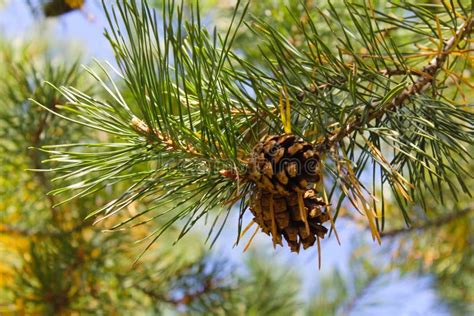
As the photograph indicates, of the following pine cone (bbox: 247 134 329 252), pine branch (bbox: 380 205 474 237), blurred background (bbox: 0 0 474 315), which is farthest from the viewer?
pine branch (bbox: 380 205 474 237)

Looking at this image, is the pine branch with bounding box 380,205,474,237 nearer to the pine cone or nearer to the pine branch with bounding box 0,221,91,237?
the pine branch with bounding box 0,221,91,237

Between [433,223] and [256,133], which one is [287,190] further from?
[433,223]

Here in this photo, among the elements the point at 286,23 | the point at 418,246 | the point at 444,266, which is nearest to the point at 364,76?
the point at 286,23

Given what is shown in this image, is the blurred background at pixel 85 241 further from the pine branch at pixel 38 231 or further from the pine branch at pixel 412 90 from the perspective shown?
the pine branch at pixel 412 90

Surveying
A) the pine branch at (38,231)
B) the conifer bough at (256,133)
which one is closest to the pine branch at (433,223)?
the pine branch at (38,231)

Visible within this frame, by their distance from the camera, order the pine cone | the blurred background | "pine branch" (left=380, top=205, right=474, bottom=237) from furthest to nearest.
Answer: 1. "pine branch" (left=380, top=205, right=474, bottom=237)
2. the blurred background
3. the pine cone

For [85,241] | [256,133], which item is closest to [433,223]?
[85,241]

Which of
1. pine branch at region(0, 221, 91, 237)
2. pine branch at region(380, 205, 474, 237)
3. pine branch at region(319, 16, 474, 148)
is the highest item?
pine branch at region(319, 16, 474, 148)

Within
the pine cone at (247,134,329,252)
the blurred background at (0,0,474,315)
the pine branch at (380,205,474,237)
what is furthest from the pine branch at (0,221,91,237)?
the pine cone at (247,134,329,252)
